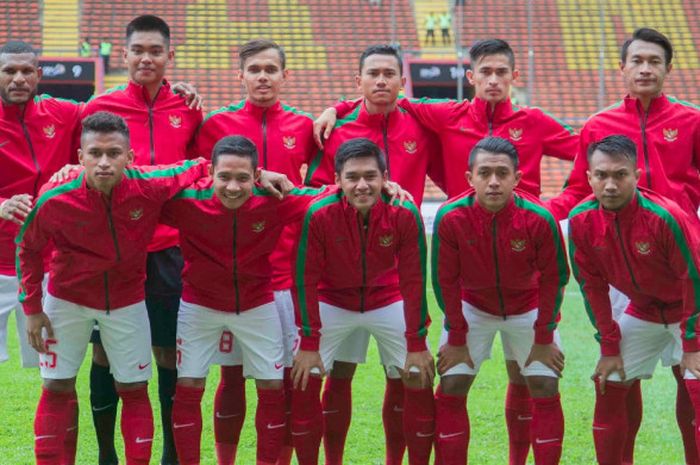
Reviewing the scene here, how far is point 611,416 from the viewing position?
4.12 meters

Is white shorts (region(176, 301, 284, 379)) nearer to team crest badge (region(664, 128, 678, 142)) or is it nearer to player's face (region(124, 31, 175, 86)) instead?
player's face (region(124, 31, 175, 86))

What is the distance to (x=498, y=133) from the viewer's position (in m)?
4.56

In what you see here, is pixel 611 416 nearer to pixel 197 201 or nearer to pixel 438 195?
pixel 197 201

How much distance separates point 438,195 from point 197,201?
37.8 feet

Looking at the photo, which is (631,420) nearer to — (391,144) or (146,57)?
(391,144)

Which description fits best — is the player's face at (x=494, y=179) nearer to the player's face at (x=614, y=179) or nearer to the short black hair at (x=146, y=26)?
the player's face at (x=614, y=179)

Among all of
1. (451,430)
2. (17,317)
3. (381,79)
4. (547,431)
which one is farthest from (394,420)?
(17,317)

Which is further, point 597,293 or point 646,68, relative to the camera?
point 646,68

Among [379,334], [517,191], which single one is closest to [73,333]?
[379,334]

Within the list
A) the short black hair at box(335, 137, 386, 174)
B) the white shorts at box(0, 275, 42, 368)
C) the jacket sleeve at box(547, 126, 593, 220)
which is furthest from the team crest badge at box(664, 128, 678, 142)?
the white shorts at box(0, 275, 42, 368)

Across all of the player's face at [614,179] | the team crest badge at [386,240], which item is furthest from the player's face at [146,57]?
the player's face at [614,179]

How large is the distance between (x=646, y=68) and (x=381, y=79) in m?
1.18

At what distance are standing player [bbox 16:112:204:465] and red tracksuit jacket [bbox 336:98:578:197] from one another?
128cm

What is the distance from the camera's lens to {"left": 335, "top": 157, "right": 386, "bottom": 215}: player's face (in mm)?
4016
